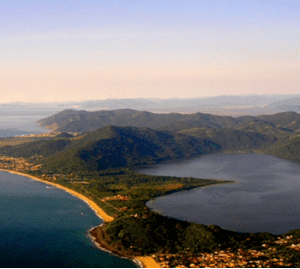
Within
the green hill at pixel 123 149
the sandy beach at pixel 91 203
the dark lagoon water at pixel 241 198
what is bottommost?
the dark lagoon water at pixel 241 198

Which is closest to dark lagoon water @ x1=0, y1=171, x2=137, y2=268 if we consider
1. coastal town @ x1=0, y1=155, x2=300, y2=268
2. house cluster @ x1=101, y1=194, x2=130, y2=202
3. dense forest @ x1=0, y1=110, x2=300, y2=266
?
dense forest @ x1=0, y1=110, x2=300, y2=266

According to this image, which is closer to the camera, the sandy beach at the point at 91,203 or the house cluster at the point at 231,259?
the house cluster at the point at 231,259

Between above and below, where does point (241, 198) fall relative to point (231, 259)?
below

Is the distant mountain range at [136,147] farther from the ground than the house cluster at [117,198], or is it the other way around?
the distant mountain range at [136,147]

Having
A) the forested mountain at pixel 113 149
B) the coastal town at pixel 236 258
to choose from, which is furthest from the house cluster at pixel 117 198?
the forested mountain at pixel 113 149

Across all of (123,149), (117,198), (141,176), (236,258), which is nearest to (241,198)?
(117,198)

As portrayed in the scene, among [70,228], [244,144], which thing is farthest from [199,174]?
[244,144]

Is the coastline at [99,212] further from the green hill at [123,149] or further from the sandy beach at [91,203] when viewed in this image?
the green hill at [123,149]

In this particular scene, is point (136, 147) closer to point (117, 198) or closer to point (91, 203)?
point (117, 198)
